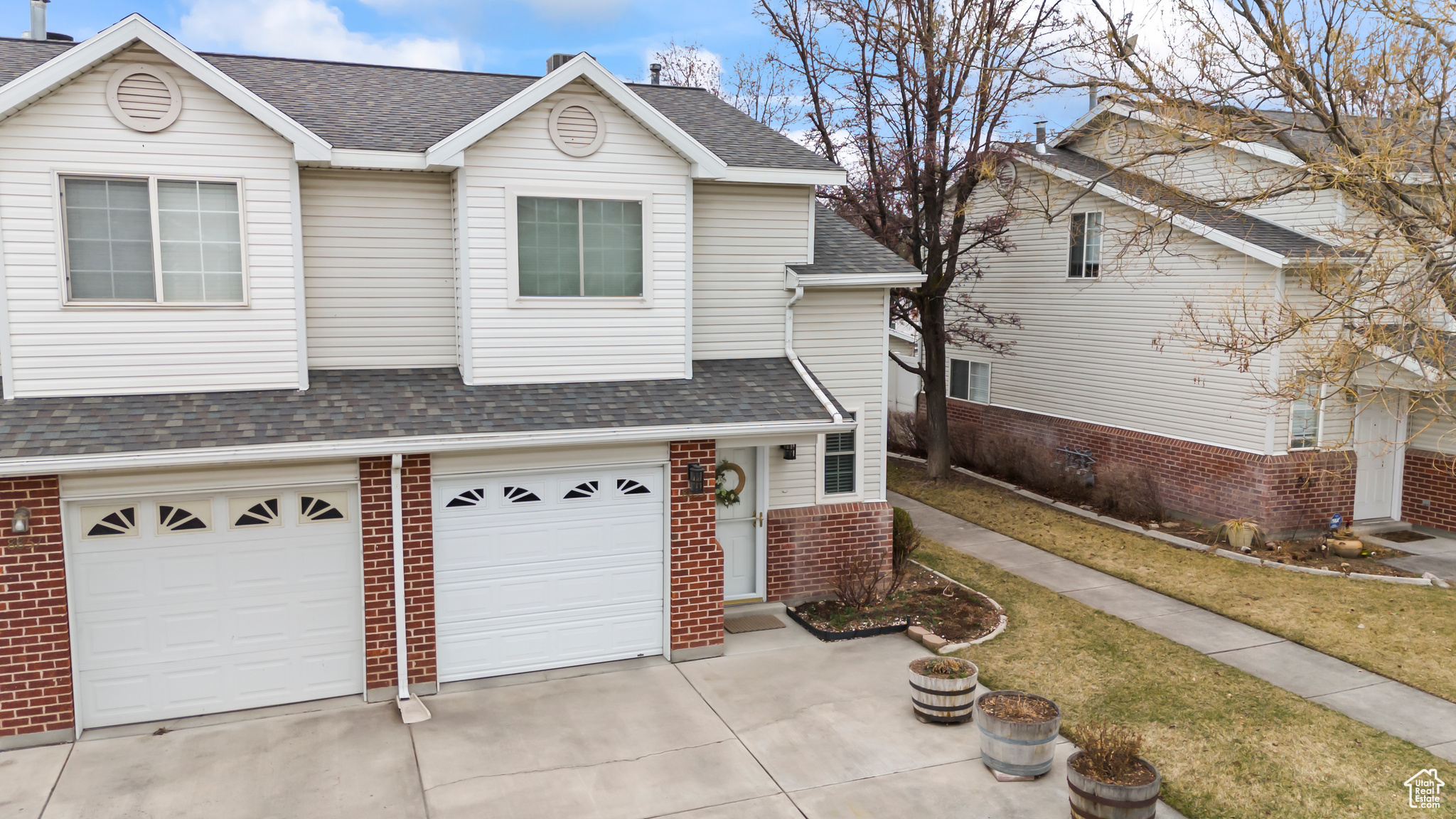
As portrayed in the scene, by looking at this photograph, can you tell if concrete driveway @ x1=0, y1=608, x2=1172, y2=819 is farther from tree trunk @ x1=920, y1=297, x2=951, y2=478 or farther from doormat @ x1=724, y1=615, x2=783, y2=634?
tree trunk @ x1=920, y1=297, x2=951, y2=478

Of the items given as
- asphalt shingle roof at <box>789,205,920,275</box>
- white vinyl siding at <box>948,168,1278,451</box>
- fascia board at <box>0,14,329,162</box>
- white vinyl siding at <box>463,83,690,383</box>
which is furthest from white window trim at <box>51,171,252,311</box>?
white vinyl siding at <box>948,168,1278,451</box>

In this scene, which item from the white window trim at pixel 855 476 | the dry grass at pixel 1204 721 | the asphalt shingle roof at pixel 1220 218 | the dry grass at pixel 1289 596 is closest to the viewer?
the dry grass at pixel 1204 721

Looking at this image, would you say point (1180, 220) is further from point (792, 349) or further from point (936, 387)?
point (792, 349)

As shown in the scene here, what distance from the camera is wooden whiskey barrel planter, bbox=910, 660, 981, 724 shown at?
9.01 m

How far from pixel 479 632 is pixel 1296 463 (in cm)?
1355

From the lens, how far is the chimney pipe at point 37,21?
42.3 ft

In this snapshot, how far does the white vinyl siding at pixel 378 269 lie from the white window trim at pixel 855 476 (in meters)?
5.00

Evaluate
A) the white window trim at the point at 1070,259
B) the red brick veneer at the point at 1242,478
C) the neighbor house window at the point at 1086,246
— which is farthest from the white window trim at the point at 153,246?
the neighbor house window at the point at 1086,246

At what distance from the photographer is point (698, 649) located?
10938 millimetres

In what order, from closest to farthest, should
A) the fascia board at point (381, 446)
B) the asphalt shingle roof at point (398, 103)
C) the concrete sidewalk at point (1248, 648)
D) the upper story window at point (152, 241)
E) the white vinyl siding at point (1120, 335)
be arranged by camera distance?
the fascia board at point (381, 446) < the upper story window at point (152, 241) < the concrete sidewalk at point (1248, 648) < the asphalt shingle roof at point (398, 103) < the white vinyl siding at point (1120, 335)

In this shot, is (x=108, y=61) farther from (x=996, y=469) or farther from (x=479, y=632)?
(x=996, y=469)

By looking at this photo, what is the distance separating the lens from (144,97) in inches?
356

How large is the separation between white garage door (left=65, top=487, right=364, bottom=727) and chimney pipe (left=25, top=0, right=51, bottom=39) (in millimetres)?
8061

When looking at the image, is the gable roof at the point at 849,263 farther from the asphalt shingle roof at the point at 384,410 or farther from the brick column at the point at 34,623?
the brick column at the point at 34,623
